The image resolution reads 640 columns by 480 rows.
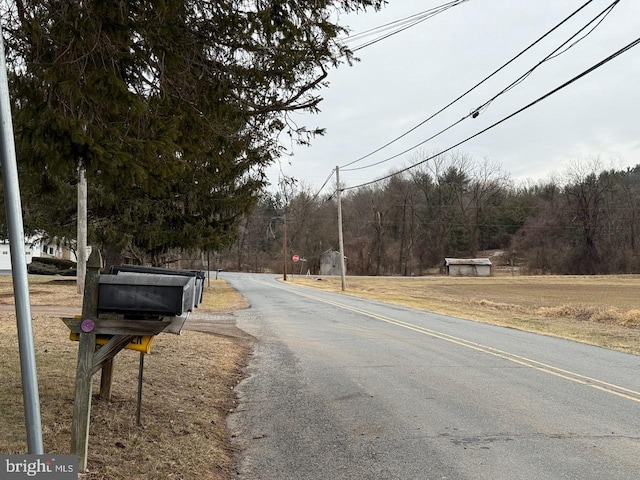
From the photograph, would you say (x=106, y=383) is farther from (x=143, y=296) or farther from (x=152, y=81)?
(x=152, y=81)

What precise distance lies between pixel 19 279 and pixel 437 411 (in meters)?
4.87

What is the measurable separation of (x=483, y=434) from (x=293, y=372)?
395 centimetres

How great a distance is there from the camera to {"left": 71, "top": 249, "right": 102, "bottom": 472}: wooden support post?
13.4ft

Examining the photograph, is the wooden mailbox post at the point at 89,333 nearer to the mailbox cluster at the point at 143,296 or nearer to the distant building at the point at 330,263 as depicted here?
the mailbox cluster at the point at 143,296

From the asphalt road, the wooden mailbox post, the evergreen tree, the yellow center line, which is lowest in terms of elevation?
the yellow center line

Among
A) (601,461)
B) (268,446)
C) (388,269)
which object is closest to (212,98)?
(268,446)

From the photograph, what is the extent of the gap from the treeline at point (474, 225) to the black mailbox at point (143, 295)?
75.4 m

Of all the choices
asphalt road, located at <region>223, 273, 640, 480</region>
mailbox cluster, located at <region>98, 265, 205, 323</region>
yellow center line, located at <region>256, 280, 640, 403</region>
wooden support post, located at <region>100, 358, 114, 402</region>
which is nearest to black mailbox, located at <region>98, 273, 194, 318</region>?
mailbox cluster, located at <region>98, 265, 205, 323</region>

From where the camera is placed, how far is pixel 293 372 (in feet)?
29.6

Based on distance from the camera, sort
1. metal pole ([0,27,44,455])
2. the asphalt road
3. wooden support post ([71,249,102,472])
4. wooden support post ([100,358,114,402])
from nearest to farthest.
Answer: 1. metal pole ([0,27,44,455])
2. wooden support post ([71,249,102,472])
3. the asphalt road
4. wooden support post ([100,358,114,402])

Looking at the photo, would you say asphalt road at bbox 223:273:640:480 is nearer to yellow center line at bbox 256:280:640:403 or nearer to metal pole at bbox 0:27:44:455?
yellow center line at bbox 256:280:640:403

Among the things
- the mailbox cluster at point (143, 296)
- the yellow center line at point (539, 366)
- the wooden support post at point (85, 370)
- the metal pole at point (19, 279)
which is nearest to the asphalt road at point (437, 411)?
the yellow center line at point (539, 366)

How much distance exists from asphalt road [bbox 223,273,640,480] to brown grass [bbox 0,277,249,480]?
0.29 m

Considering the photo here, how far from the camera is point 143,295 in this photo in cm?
397
